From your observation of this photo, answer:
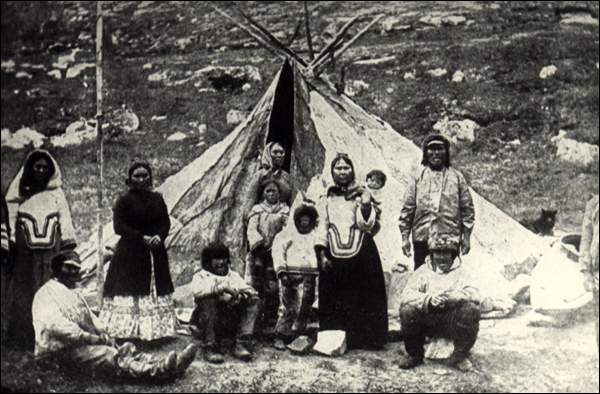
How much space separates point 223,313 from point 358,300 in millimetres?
974

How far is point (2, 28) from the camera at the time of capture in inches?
278

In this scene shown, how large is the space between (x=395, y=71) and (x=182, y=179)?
1829 millimetres

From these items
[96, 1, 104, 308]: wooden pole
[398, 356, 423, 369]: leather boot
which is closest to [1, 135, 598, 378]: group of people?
[398, 356, 423, 369]: leather boot

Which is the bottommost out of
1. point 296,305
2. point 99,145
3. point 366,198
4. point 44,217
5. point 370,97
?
point 296,305

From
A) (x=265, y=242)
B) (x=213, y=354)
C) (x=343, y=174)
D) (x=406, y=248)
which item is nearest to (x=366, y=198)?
(x=343, y=174)

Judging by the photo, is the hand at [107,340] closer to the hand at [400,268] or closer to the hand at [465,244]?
the hand at [400,268]

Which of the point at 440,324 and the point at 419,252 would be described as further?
the point at 419,252

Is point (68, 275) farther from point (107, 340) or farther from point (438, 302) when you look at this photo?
point (438, 302)

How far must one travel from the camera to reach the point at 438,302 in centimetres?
586

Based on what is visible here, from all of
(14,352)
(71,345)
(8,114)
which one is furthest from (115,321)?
(8,114)

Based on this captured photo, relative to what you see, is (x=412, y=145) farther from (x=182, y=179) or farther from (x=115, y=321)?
(x=115, y=321)

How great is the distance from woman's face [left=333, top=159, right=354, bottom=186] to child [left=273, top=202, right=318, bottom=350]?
0.94 feet

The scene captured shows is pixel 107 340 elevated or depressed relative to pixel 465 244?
depressed

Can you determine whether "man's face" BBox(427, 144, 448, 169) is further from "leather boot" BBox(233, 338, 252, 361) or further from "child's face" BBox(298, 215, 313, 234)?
"leather boot" BBox(233, 338, 252, 361)
